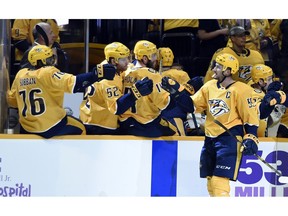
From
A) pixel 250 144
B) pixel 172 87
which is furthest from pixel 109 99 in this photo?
pixel 250 144

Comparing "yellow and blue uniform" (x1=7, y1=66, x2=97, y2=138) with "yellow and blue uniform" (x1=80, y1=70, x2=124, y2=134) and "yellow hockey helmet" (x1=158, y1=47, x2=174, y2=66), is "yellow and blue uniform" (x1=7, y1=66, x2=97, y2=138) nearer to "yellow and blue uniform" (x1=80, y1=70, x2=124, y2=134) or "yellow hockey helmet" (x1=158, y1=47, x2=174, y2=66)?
"yellow and blue uniform" (x1=80, y1=70, x2=124, y2=134)

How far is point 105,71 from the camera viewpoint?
9.69 m

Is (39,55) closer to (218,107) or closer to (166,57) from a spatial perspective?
(166,57)

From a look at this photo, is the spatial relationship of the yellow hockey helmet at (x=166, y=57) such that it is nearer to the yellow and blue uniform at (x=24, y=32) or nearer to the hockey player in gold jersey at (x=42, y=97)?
the yellow and blue uniform at (x=24, y=32)

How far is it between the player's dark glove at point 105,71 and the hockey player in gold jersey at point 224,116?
15.7 inches

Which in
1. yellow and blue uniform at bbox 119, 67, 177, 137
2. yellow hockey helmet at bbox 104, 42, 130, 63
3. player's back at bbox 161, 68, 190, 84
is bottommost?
yellow and blue uniform at bbox 119, 67, 177, 137

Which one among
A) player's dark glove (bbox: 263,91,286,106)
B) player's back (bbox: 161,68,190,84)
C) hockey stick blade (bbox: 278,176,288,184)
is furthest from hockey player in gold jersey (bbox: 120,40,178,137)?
hockey stick blade (bbox: 278,176,288,184)

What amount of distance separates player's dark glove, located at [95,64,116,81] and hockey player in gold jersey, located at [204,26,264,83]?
1.05 meters

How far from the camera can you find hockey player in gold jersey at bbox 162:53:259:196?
31.5 feet

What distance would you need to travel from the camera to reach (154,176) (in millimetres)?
9984

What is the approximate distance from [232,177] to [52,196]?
1409 millimetres

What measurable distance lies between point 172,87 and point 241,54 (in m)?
1.27

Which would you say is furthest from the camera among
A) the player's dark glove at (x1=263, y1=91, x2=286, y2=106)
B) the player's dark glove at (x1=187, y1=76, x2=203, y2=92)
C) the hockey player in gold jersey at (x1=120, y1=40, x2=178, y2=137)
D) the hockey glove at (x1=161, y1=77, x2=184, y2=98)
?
the player's dark glove at (x1=187, y1=76, x2=203, y2=92)
